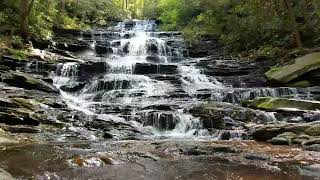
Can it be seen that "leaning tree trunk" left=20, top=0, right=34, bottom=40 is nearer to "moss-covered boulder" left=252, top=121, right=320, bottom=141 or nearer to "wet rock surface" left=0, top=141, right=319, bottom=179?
"wet rock surface" left=0, top=141, right=319, bottom=179

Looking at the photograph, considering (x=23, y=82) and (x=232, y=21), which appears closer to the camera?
(x=23, y=82)

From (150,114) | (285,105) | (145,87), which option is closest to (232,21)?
→ (145,87)

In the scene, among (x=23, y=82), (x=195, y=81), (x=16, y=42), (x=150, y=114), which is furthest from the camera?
(x=16, y=42)

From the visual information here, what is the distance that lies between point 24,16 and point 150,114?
11.9 meters

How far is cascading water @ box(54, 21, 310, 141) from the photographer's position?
44.2 feet

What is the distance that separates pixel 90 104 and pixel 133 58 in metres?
10.4

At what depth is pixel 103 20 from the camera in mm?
37656

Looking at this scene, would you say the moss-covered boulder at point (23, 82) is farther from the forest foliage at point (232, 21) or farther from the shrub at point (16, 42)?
the forest foliage at point (232, 21)

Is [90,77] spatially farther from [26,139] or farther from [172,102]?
[26,139]

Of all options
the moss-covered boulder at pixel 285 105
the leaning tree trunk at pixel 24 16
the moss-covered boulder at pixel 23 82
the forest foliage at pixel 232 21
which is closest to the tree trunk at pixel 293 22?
the forest foliage at pixel 232 21

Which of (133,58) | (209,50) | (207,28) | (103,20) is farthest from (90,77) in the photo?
(103,20)

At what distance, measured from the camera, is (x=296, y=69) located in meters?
18.3

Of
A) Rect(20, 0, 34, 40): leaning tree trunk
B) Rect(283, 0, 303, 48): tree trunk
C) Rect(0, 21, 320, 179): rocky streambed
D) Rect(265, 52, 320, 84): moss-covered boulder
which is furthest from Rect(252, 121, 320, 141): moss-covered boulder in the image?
Rect(20, 0, 34, 40): leaning tree trunk

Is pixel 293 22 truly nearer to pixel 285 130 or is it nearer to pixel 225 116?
pixel 225 116
